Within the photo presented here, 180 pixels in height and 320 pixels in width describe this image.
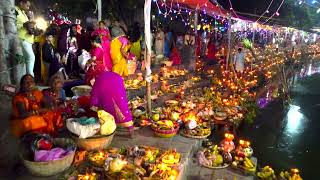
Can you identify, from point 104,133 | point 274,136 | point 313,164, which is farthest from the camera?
point 274,136

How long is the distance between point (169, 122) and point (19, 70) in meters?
3.37

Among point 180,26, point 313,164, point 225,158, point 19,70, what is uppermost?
point 180,26

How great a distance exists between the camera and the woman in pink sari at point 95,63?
24.4ft

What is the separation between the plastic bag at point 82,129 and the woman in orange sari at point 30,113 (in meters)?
0.33

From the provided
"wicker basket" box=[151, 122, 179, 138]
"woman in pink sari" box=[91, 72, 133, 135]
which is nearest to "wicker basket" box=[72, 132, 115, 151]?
"woman in pink sari" box=[91, 72, 133, 135]

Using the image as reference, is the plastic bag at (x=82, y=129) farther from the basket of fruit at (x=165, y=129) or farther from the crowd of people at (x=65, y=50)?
the crowd of people at (x=65, y=50)

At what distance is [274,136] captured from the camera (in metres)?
10.7

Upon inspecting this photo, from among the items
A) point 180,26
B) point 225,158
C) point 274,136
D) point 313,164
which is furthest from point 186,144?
point 180,26

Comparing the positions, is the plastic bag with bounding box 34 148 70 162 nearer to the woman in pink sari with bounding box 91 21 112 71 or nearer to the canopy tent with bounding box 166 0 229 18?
the woman in pink sari with bounding box 91 21 112 71

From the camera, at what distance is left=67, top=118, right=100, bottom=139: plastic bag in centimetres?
Result: 483

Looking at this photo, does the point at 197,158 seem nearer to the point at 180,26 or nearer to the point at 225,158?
the point at 225,158

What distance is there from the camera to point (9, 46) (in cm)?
639

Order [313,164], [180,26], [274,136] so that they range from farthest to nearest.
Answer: [180,26], [274,136], [313,164]

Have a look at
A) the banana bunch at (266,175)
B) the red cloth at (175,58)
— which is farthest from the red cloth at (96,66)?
the red cloth at (175,58)
